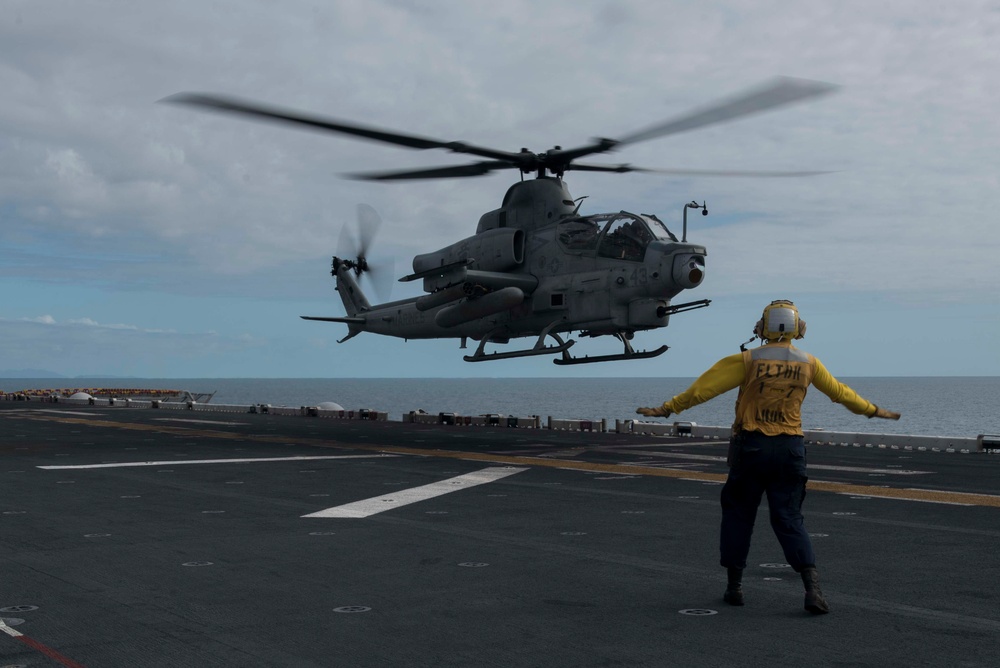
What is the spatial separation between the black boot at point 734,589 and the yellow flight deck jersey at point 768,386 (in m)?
1.03

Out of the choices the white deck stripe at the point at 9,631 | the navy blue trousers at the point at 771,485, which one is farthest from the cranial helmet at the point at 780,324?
the white deck stripe at the point at 9,631

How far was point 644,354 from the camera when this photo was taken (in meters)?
23.0

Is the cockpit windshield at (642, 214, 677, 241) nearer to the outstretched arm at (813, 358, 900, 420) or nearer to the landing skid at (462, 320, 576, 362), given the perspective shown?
the landing skid at (462, 320, 576, 362)

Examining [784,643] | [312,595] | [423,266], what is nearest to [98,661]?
[312,595]

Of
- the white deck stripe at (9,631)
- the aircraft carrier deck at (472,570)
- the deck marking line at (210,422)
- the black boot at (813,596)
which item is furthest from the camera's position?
the deck marking line at (210,422)

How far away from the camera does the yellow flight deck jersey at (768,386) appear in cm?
686

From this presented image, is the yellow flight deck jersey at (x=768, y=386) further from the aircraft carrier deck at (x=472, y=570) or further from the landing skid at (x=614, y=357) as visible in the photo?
the landing skid at (x=614, y=357)

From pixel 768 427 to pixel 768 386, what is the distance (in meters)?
0.30

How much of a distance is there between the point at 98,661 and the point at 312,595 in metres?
1.92

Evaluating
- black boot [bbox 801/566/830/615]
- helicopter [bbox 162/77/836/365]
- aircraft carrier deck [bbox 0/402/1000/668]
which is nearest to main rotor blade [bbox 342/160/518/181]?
helicopter [bbox 162/77/836/365]

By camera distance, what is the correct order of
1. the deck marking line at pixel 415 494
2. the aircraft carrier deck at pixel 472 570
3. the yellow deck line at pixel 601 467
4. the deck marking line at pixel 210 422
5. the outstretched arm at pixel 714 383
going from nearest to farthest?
1. the aircraft carrier deck at pixel 472 570
2. the outstretched arm at pixel 714 383
3. the deck marking line at pixel 415 494
4. the yellow deck line at pixel 601 467
5. the deck marking line at pixel 210 422

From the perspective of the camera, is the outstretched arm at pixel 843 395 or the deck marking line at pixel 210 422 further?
the deck marking line at pixel 210 422

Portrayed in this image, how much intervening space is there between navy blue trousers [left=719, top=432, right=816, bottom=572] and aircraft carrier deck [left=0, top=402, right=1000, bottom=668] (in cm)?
42

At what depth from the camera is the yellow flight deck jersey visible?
22.5 feet
